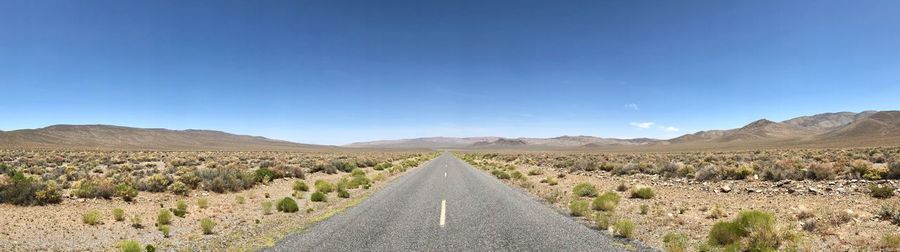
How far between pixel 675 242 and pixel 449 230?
4.46 metres

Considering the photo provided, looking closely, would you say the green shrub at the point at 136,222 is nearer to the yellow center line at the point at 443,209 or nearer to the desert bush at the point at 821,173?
the yellow center line at the point at 443,209

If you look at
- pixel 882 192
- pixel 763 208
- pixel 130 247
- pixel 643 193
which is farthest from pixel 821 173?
pixel 130 247

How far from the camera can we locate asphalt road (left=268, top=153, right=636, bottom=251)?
28.8ft

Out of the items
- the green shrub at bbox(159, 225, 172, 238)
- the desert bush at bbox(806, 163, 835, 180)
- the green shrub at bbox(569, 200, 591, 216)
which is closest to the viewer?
the green shrub at bbox(159, 225, 172, 238)

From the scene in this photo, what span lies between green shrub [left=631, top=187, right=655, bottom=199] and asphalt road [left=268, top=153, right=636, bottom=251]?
478 cm

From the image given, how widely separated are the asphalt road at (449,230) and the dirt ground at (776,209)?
148 centimetres

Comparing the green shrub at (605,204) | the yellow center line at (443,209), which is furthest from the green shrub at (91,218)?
the green shrub at (605,204)

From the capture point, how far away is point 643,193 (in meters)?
17.4

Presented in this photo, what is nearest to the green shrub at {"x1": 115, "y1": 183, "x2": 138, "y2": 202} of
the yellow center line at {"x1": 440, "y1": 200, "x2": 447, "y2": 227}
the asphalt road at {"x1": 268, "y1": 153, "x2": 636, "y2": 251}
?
the asphalt road at {"x1": 268, "y1": 153, "x2": 636, "y2": 251}

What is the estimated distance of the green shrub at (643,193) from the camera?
1723 cm

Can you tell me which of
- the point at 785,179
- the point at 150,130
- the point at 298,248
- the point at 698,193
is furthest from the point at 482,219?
the point at 150,130

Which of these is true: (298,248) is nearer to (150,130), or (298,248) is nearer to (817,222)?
(817,222)

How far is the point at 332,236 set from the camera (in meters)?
9.82

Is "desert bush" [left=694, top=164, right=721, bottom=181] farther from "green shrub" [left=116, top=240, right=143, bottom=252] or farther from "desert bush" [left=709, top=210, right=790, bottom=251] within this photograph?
"green shrub" [left=116, top=240, right=143, bottom=252]
